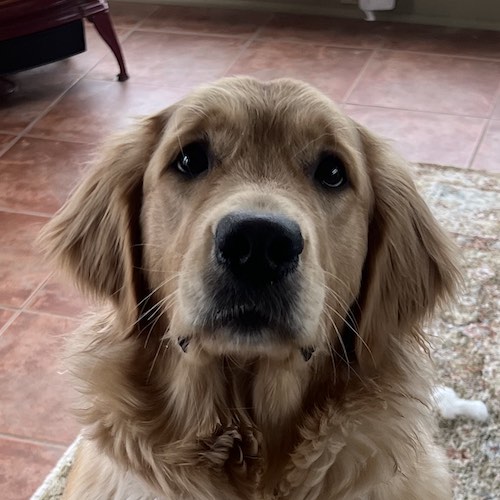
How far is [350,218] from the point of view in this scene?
1.67 metres

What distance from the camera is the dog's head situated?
1.43 m

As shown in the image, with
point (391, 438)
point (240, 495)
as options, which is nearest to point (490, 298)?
point (391, 438)

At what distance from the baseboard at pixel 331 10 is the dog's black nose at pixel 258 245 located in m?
3.59

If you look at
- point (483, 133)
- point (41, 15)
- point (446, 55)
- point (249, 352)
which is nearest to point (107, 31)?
point (41, 15)

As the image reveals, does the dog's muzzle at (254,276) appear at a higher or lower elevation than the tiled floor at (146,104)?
higher

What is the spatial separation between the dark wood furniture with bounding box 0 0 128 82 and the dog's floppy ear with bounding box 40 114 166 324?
224cm

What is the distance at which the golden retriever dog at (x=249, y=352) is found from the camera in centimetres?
162

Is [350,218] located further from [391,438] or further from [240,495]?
[240,495]

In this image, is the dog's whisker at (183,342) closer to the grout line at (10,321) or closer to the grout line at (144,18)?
the grout line at (10,321)

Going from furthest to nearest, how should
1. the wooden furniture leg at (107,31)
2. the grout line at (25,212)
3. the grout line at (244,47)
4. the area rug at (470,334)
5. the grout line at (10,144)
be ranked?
the grout line at (244,47) → the wooden furniture leg at (107,31) → the grout line at (10,144) → the grout line at (25,212) → the area rug at (470,334)

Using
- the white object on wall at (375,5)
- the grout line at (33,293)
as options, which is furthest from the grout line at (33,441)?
the white object on wall at (375,5)

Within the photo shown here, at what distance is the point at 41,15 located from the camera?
3850 millimetres

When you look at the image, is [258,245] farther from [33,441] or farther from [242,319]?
[33,441]

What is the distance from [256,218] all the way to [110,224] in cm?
45
